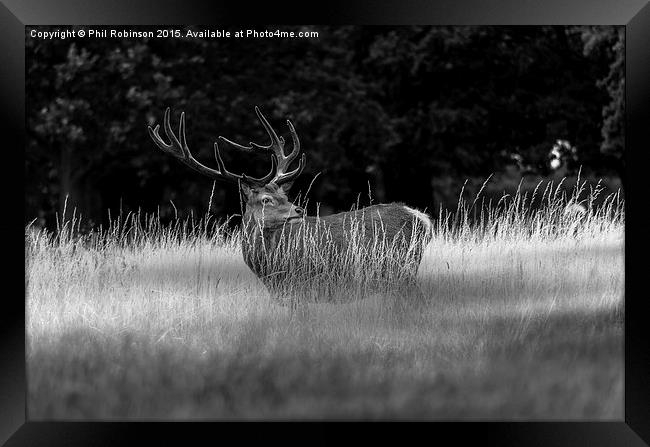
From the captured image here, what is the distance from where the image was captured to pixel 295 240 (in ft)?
20.1

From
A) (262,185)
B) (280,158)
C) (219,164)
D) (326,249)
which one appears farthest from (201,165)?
(326,249)

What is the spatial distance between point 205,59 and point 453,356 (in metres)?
7.55

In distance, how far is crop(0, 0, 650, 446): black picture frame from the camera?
3.91 m

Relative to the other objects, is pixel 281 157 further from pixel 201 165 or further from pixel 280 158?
pixel 201 165

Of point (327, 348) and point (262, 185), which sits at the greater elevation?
point (262, 185)

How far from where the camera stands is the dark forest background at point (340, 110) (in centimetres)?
986

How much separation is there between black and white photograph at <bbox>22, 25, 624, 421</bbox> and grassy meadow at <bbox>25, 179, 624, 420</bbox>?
0.04 ft

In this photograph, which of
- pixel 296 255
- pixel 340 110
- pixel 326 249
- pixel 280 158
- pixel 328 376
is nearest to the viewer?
pixel 328 376

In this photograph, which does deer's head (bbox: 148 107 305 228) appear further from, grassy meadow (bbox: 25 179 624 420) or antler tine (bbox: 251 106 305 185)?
grassy meadow (bbox: 25 179 624 420)

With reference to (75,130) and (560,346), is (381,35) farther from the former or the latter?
(560,346)

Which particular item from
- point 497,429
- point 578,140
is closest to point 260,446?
point 497,429

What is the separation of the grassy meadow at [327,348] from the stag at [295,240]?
0.43 m
